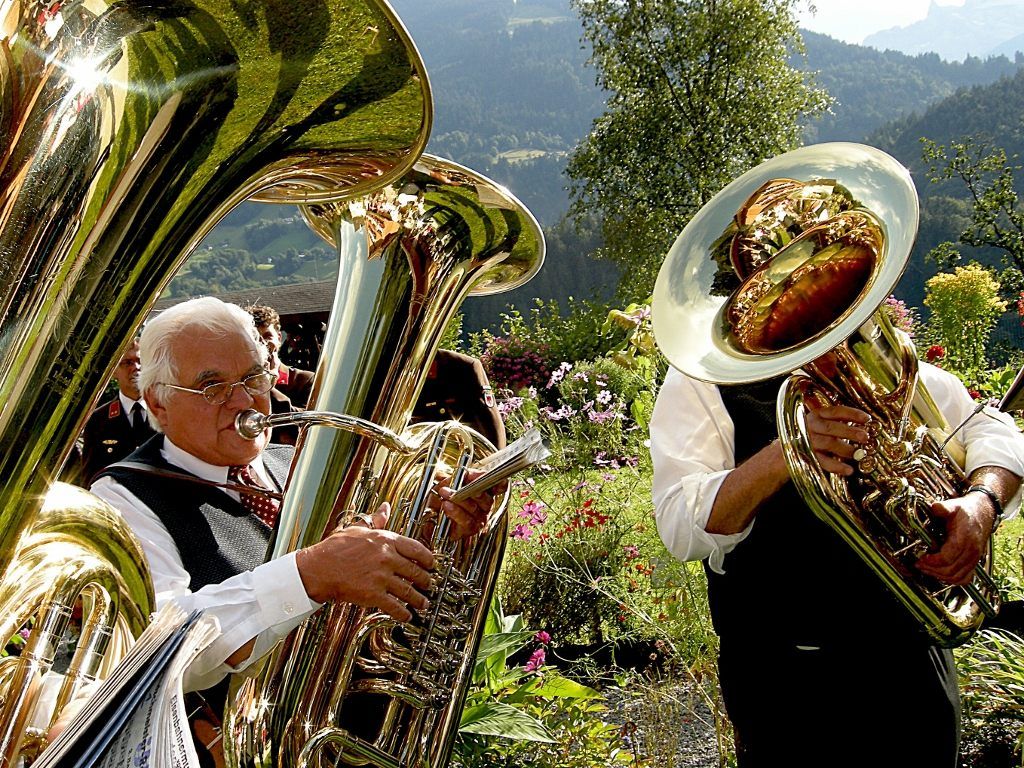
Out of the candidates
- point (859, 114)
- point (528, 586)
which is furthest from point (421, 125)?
point (859, 114)

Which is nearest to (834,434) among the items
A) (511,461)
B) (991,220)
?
(511,461)

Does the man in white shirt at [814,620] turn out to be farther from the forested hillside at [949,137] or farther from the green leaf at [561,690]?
the forested hillside at [949,137]

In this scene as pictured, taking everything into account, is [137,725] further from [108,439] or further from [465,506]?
[108,439]

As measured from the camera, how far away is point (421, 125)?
135cm

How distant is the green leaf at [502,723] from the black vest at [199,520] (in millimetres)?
1213

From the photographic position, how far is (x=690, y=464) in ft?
6.37

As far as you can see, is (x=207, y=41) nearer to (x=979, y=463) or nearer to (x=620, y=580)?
(x=979, y=463)

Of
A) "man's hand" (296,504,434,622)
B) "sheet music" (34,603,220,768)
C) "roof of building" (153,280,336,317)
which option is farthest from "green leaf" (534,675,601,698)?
"roof of building" (153,280,336,317)

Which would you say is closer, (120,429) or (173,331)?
(173,331)

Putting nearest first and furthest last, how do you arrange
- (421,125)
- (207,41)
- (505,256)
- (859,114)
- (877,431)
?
(207,41)
(421,125)
(877,431)
(505,256)
(859,114)

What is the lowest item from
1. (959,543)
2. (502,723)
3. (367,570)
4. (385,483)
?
(502,723)

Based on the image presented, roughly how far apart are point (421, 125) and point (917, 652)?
1.61 meters

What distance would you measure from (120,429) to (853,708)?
3038 mm

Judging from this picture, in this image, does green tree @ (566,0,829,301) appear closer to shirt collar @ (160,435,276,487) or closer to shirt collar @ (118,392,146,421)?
shirt collar @ (118,392,146,421)
